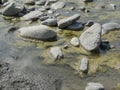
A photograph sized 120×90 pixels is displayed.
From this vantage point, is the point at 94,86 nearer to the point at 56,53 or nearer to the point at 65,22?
the point at 56,53

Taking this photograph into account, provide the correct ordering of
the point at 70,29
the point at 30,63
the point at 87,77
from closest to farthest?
1. the point at 87,77
2. the point at 30,63
3. the point at 70,29

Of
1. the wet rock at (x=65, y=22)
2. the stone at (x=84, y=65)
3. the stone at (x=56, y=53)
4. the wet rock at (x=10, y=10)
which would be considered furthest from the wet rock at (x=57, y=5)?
the stone at (x=84, y=65)

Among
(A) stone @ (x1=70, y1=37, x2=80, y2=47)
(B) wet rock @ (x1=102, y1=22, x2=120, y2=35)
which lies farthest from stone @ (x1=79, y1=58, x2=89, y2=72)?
(B) wet rock @ (x1=102, y1=22, x2=120, y2=35)

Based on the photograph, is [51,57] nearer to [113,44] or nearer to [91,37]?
[91,37]

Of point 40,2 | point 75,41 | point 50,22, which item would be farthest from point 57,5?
point 75,41

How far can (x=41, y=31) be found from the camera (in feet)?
24.9

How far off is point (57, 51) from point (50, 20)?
5.96 feet

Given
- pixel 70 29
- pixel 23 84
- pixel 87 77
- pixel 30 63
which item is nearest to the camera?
pixel 23 84

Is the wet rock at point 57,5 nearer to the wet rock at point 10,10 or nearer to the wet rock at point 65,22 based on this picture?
the wet rock at point 10,10

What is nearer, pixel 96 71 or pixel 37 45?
pixel 96 71

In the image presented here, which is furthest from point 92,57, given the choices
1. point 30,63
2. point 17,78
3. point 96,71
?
point 17,78

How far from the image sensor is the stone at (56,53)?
6.69 meters

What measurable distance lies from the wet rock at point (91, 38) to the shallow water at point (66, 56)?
0.55 ft

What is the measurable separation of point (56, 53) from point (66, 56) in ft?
0.76
